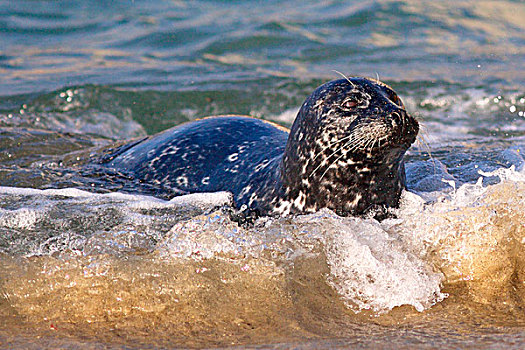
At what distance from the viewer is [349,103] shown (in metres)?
4.03

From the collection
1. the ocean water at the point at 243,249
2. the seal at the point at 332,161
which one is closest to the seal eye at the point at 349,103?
the seal at the point at 332,161

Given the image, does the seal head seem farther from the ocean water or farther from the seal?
the ocean water

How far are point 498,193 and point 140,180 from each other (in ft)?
9.17

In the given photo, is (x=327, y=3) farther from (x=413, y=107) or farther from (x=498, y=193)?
(x=498, y=193)

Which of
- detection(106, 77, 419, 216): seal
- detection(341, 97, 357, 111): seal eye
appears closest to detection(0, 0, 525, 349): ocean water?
detection(106, 77, 419, 216): seal

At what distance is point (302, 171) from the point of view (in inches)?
167

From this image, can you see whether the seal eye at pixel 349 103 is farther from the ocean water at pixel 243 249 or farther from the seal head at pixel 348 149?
the ocean water at pixel 243 249

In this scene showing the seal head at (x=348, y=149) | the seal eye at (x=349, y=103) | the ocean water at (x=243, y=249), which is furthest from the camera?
the seal eye at (x=349, y=103)

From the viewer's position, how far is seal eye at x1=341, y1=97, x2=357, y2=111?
13.2 feet

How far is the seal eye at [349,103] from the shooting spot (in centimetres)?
401

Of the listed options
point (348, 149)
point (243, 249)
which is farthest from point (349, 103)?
point (243, 249)

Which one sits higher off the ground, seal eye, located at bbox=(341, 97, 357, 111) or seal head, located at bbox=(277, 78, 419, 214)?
seal eye, located at bbox=(341, 97, 357, 111)

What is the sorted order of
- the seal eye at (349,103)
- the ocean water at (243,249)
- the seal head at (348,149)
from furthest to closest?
the seal eye at (349,103) < the seal head at (348,149) < the ocean water at (243,249)

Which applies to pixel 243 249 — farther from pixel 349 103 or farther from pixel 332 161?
pixel 349 103
